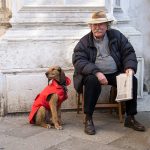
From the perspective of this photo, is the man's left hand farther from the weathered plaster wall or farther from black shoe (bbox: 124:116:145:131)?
the weathered plaster wall

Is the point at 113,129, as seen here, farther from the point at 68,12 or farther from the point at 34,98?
the point at 68,12

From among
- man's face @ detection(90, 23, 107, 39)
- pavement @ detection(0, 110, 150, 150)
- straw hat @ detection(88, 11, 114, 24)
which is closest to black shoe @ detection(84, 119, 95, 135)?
pavement @ detection(0, 110, 150, 150)

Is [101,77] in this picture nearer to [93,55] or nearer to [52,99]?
[93,55]

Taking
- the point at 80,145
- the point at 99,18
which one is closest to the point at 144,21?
the point at 99,18

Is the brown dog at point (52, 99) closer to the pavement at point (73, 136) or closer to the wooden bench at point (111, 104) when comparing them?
the pavement at point (73, 136)

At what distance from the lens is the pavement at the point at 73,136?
4.61 meters

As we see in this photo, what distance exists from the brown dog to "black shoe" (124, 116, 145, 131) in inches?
34.3

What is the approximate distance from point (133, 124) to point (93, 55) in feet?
3.38

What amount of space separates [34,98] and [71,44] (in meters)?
0.94

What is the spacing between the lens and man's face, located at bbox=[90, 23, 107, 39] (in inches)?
206

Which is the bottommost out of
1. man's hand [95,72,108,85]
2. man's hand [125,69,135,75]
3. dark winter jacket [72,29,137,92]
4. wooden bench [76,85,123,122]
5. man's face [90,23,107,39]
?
wooden bench [76,85,123,122]

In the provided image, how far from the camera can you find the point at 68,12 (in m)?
5.89

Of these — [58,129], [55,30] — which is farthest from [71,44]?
[58,129]

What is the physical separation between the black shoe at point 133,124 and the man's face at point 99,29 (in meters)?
1.14
